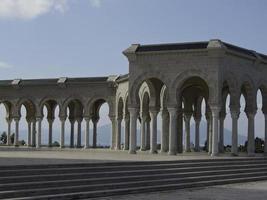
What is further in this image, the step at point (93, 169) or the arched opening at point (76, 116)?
the arched opening at point (76, 116)

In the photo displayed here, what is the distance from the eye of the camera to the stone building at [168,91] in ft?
83.9

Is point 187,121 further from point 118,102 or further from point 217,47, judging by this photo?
point 217,47

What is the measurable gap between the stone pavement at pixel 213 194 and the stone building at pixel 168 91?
8.20 metres

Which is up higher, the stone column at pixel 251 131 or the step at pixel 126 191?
the stone column at pixel 251 131

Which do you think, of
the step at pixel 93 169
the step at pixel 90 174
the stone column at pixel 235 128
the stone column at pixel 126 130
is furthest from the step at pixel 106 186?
the stone column at pixel 126 130

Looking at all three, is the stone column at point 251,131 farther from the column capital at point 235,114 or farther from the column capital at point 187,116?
the column capital at point 187,116

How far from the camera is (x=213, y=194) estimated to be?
15.4 metres

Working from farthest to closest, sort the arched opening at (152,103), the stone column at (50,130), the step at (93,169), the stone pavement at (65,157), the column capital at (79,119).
A: the stone column at (50,130) < the column capital at (79,119) < the arched opening at (152,103) < the stone pavement at (65,157) < the step at (93,169)

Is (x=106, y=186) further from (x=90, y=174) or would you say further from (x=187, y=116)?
(x=187, y=116)

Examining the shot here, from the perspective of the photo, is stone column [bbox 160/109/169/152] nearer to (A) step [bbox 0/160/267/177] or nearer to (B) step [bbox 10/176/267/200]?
(A) step [bbox 0/160/267/177]

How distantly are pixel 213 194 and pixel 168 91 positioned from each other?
11174mm

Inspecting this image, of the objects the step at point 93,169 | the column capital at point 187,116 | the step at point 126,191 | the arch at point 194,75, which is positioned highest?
the arch at point 194,75

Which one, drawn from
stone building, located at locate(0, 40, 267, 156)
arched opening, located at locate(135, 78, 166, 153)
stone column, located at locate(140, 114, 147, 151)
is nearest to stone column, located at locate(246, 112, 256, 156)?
stone building, located at locate(0, 40, 267, 156)

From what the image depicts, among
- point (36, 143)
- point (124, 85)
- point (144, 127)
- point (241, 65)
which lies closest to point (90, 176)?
point (241, 65)
